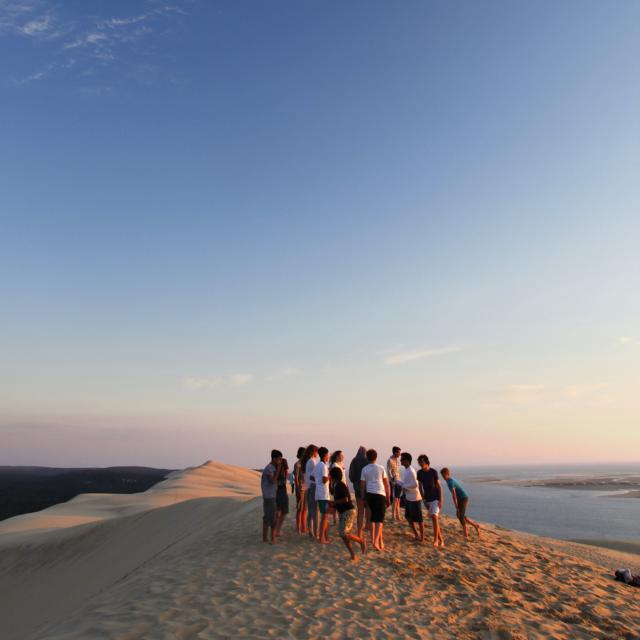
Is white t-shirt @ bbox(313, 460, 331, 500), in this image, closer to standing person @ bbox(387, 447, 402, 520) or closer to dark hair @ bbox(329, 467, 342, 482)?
dark hair @ bbox(329, 467, 342, 482)

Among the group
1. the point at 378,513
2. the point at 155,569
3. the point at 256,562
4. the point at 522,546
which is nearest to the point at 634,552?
the point at 522,546

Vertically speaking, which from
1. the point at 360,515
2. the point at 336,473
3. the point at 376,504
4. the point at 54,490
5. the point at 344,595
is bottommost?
the point at 344,595

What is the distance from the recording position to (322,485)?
34.6 feet

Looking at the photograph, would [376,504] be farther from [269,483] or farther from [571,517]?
[571,517]

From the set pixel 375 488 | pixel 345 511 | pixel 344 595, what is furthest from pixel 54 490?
pixel 344 595

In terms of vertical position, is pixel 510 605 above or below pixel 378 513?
below

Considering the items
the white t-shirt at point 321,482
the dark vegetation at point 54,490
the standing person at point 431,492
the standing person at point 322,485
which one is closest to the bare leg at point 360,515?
the standing person at point 322,485

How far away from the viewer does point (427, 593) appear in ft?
26.5

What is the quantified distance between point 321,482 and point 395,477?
3598 mm

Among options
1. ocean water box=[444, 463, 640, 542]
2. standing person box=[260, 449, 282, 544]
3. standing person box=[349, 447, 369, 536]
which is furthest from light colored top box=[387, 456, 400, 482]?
ocean water box=[444, 463, 640, 542]

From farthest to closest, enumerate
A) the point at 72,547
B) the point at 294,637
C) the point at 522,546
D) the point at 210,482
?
the point at 210,482
the point at 72,547
the point at 522,546
the point at 294,637

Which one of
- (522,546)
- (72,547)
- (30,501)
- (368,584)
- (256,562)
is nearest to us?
(368,584)

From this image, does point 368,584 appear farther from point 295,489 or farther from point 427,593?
point 295,489

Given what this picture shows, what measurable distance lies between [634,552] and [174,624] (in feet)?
70.7
